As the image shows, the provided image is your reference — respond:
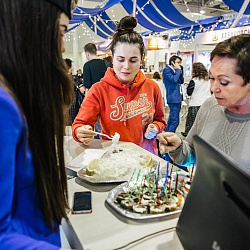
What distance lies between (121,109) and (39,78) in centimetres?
113

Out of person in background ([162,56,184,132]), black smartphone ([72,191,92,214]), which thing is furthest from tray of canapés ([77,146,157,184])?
person in background ([162,56,184,132])

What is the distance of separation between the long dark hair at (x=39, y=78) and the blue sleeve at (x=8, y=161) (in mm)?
31

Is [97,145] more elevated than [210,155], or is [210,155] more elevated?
[210,155]

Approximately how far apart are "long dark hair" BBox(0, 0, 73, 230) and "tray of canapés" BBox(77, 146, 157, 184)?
1.53 feet

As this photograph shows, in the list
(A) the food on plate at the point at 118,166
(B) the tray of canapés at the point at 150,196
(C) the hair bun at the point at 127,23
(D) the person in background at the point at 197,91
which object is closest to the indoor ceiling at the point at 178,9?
(D) the person in background at the point at 197,91

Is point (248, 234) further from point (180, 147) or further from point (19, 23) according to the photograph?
point (180, 147)

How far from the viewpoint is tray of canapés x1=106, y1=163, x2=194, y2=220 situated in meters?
0.82

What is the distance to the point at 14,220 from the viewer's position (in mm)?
527

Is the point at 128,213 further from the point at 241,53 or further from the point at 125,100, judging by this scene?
the point at 125,100

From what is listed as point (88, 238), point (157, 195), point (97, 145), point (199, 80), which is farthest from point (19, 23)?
point (199, 80)

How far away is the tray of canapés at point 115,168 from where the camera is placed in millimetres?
1056

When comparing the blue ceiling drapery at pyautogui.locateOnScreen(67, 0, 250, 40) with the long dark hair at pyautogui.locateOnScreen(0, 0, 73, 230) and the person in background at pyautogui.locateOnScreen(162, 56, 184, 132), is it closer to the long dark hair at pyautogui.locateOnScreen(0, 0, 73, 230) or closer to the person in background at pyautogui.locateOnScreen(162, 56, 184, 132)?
the person in background at pyautogui.locateOnScreen(162, 56, 184, 132)

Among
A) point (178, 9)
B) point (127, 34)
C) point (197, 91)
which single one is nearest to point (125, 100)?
point (127, 34)

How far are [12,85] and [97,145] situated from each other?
1143 mm
